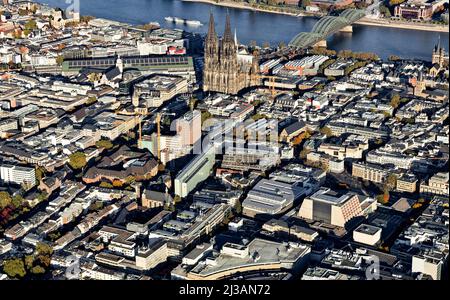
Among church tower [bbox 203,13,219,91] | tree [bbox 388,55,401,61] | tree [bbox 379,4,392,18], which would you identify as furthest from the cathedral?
tree [bbox 379,4,392,18]

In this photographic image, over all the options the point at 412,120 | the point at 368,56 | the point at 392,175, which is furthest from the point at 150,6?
the point at 392,175

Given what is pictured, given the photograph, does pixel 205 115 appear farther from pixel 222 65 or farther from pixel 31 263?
pixel 31 263

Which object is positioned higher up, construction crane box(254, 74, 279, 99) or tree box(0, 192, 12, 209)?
construction crane box(254, 74, 279, 99)

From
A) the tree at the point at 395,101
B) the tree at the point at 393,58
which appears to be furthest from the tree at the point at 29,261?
the tree at the point at 393,58

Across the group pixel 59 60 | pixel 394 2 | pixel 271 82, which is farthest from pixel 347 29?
pixel 59 60

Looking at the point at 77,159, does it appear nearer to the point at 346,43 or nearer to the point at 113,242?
the point at 113,242

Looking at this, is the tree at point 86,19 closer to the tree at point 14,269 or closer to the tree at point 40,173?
the tree at point 40,173

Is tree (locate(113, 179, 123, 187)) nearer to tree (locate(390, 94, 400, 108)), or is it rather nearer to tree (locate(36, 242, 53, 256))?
tree (locate(36, 242, 53, 256))
